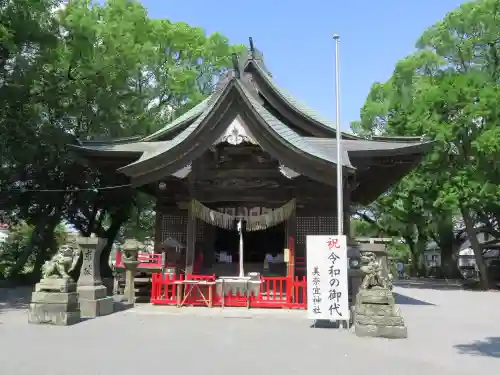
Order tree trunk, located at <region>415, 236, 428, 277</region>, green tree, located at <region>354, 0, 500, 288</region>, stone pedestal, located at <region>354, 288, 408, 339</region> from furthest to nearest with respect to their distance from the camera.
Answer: tree trunk, located at <region>415, 236, 428, 277</region> < green tree, located at <region>354, 0, 500, 288</region> < stone pedestal, located at <region>354, 288, 408, 339</region>

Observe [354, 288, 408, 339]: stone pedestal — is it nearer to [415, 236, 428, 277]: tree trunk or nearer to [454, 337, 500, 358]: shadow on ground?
[454, 337, 500, 358]: shadow on ground

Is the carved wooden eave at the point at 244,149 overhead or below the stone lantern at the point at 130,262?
overhead

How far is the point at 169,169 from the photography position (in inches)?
488

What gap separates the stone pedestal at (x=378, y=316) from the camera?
802cm

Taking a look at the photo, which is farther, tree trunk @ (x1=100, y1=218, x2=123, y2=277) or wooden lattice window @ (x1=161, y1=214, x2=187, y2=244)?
tree trunk @ (x1=100, y1=218, x2=123, y2=277)

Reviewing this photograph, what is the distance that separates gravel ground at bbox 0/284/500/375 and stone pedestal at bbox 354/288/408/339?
26cm

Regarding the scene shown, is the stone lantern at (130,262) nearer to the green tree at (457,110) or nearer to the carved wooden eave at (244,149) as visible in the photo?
the carved wooden eave at (244,149)

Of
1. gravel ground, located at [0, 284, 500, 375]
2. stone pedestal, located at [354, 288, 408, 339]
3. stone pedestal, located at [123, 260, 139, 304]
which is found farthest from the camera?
stone pedestal, located at [123, 260, 139, 304]

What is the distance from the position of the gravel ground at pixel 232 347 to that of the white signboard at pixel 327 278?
1.29 feet

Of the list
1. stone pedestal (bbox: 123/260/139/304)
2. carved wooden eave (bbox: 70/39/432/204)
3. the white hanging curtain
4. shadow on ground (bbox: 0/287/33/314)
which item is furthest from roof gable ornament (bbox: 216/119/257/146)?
shadow on ground (bbox: 0/287/33/314)

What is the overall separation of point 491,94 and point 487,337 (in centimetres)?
1461

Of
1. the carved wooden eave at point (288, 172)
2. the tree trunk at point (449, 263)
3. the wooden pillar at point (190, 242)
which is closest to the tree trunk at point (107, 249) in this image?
the wooden pillar at point (190, 242)

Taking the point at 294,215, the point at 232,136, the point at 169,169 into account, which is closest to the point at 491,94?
the point at 294,215

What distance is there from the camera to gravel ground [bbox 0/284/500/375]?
5.89m
